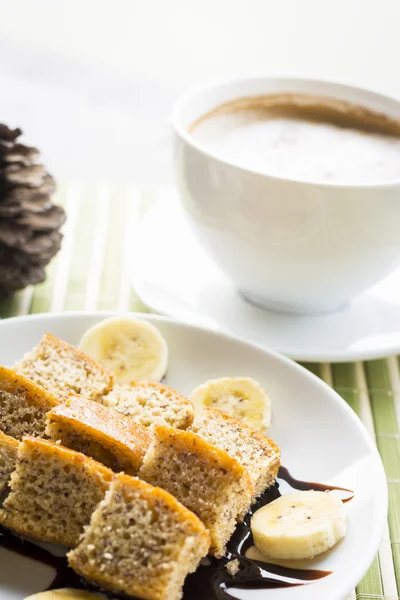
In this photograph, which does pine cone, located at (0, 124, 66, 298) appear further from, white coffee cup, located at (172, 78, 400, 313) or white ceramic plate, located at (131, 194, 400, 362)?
white coffee cup, located at (172, 78, 400, 313)

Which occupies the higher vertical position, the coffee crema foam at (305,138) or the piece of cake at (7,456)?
the coffee crema foam at (305,138)

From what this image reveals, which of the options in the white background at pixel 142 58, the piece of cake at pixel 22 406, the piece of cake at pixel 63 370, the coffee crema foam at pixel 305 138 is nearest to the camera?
the piece of cake at pixel 22 406

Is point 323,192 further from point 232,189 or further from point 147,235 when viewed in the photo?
point 147,235

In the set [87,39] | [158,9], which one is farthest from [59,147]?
[158,9]

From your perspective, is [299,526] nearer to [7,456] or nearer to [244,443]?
[244,443]

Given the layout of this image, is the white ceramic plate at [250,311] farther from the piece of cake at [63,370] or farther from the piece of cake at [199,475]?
the piece of cake at [199,475]

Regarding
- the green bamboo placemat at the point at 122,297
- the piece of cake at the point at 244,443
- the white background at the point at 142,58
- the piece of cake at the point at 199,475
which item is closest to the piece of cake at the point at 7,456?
the piece of cake at the point at 199,475

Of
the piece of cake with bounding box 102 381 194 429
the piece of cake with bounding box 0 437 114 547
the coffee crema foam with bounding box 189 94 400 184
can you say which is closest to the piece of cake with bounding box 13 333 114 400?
the piece of cake with bounding box 102 381 194 429
